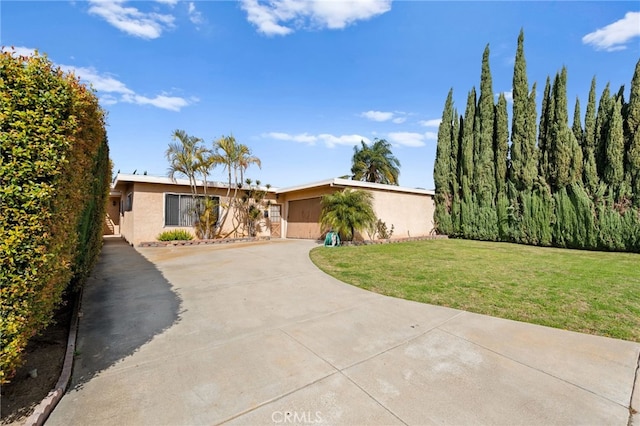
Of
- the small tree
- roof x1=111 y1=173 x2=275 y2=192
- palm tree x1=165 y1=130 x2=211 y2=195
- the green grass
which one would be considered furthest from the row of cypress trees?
palm tree x1=165 y1=130 x2=211 y2=195

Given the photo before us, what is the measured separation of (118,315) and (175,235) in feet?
29.6

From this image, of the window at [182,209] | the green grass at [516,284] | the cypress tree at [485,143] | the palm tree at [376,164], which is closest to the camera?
the green grass at [516,284]

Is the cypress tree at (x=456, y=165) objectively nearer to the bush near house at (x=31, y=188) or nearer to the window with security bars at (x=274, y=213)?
the window with security bars at (x=274, y=213)

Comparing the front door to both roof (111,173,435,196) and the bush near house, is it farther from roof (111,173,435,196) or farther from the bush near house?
the bush near house

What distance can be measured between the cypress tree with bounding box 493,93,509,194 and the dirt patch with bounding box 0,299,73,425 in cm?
1694

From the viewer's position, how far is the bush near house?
1.91 m

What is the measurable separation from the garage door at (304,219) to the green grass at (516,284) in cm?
547

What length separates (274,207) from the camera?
16422mm

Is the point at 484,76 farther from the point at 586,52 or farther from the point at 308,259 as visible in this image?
the point at 308,259

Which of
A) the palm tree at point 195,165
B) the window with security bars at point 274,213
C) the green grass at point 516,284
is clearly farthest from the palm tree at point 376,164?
the green grass at point 516,284

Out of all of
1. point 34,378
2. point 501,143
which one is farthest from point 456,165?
point 34,378

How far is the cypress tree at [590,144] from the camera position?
1145 cm

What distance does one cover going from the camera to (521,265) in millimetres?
7605

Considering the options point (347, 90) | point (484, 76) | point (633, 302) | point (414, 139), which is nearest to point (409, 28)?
point (347, 90)
